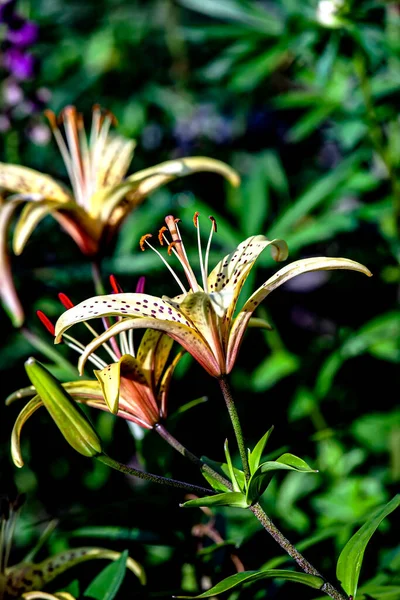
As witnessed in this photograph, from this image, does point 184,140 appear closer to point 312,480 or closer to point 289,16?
point 289,16

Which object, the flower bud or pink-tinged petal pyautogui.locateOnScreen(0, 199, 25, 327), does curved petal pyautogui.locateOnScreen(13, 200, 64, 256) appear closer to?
pink-tinged petal pyautogui.locateOnScreen(0, 199, 25, 327)

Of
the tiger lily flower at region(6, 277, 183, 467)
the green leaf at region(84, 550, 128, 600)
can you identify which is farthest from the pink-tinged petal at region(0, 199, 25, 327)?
the green leaf at region(84, 550, 128, 600)

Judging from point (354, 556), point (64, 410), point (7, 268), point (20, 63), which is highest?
point (20, 63)

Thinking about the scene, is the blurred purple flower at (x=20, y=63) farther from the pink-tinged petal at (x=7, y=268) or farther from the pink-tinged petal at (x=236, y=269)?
the pink-tinged petal at (x=236, y=269)

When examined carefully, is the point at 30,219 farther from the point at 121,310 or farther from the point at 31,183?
the point at 121,310

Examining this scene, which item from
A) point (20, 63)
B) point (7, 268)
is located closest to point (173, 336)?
point (7, 268)

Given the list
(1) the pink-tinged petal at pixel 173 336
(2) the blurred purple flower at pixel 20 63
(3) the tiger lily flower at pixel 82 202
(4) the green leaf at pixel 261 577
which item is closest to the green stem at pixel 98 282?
(3) the tiger lily flower at pixel 82 202
